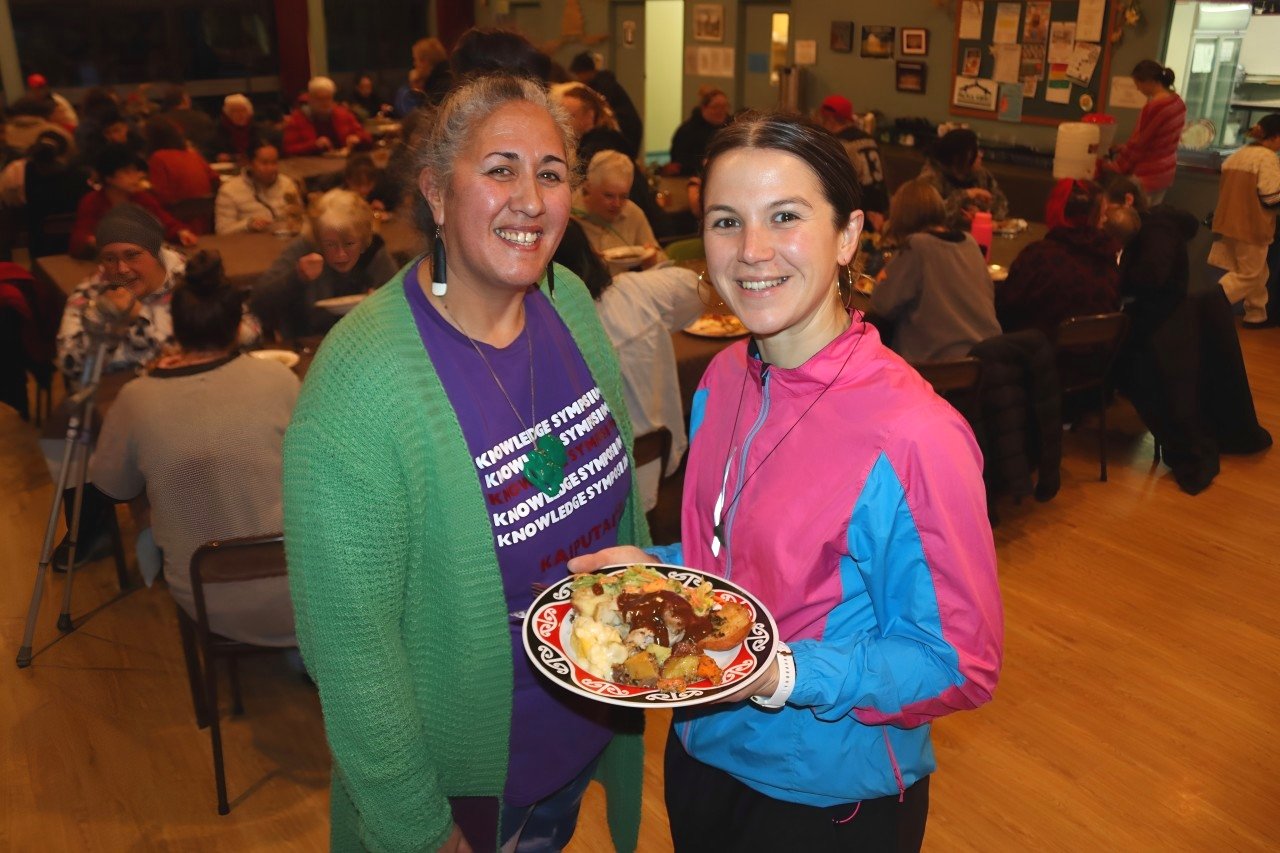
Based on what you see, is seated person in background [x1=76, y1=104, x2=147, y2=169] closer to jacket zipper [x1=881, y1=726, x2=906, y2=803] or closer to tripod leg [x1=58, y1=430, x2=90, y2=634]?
tripod leg [x1=58, y1=430, x2=90, y2=634]

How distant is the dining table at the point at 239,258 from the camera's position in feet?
15.9

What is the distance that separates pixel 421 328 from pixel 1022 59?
26.9ft

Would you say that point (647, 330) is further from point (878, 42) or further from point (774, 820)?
point (878, 42)

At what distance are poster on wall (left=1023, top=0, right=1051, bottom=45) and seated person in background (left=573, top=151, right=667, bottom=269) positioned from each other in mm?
4884

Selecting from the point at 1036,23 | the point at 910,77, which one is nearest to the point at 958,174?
the point at 1036,23

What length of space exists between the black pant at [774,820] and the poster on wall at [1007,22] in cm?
823

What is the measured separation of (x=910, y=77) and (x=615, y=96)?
3.12m

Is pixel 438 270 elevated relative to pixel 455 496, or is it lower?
elevated

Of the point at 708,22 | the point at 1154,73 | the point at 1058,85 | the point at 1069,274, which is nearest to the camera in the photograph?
the point at 1069,274

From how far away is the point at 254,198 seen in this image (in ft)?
20.1

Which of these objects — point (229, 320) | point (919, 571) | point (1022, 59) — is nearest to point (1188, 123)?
point (1022, 59)

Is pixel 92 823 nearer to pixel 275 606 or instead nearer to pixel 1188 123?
pixel 275 606

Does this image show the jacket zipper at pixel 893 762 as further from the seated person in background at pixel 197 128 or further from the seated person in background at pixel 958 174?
the seated person in background at pixel 197 128

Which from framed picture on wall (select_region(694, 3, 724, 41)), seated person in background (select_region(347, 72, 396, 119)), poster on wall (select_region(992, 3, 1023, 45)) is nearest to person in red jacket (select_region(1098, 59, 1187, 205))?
poster on wall (select_region(992, 3, 1023, 45))
